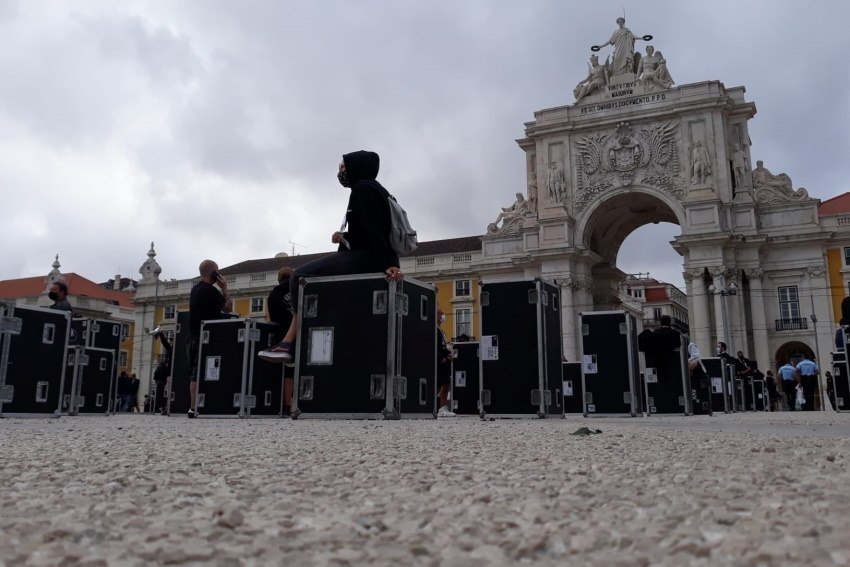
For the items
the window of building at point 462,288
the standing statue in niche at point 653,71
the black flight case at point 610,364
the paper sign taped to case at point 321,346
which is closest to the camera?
the paper sign taped to case at point 321,346

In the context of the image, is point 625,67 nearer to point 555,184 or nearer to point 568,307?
point 555,184

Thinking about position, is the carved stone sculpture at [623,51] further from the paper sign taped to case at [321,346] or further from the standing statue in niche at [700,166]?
the paper sign taped to case at [321,346]

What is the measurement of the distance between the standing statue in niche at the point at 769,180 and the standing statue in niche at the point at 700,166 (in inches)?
133

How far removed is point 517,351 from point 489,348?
1.34 ft

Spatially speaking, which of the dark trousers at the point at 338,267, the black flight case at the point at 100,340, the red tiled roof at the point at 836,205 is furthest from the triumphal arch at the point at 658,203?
the dark trousers at the point at 338,267

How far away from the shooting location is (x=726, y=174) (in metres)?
39.5

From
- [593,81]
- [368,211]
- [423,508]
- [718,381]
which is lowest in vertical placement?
[423,508]

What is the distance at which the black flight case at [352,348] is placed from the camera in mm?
7941

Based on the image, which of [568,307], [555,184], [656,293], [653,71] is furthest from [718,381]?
[656,293]

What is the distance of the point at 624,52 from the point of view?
147 feet

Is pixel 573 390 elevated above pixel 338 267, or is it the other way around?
pixel 338 267

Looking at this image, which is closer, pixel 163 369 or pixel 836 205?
pixel 163 369

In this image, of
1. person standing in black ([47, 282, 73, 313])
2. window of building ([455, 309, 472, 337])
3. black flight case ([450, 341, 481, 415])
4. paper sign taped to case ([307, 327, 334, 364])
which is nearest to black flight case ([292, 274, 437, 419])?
paper sign taped to case ([307, 327, 334, 364])

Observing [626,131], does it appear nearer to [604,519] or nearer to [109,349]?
[109,349]
